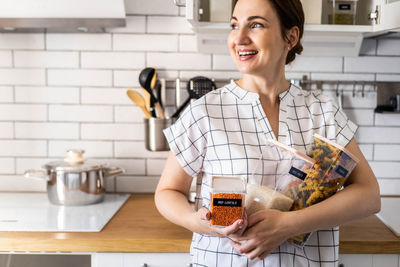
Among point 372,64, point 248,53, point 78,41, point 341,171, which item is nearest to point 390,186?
point 372,64

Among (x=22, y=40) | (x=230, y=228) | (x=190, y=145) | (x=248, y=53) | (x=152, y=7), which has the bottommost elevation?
(x=230, y=228)

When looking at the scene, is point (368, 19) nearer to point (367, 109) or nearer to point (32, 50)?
point (367, 109)

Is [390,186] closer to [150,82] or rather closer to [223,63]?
[223,63]

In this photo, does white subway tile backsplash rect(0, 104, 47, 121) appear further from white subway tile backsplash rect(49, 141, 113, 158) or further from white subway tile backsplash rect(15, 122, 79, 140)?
white subway tile backsplash rect(49, 141, 113, 158)

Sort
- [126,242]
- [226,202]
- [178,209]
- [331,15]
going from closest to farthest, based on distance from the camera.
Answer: [226,202] → [178,209] → [126,242] → [331,15]

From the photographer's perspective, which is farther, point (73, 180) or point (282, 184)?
point (73, 180)

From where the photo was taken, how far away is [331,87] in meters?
1.85

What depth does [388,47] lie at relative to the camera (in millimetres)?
1834

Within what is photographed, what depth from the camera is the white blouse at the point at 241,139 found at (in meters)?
1.06

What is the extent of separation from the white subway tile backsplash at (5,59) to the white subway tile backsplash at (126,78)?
1.60 feet

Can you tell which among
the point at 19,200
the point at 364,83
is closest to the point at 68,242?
the point at 19,200

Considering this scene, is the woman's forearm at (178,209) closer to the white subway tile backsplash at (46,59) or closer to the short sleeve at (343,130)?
the short sleeve at (343,130)

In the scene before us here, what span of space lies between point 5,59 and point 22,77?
111mm

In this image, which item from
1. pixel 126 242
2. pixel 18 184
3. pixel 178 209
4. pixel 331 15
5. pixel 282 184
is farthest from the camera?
pixel 18 184
